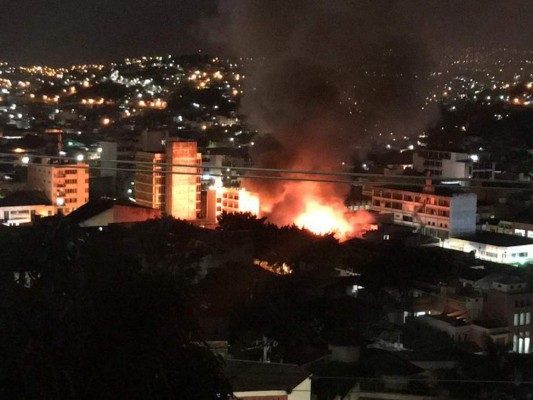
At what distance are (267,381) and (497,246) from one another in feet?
25.5

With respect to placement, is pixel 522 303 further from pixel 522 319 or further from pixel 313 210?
pixel 313 210

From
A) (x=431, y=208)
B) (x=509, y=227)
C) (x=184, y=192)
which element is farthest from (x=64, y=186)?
(x=509, y=227)

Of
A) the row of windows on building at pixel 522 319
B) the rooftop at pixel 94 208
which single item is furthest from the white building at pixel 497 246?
the rooftop at pixel 94 208

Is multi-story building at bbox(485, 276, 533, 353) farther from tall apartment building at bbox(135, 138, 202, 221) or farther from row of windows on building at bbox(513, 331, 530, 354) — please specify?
tall apartment building at bbox(135, 138, 202, 221)

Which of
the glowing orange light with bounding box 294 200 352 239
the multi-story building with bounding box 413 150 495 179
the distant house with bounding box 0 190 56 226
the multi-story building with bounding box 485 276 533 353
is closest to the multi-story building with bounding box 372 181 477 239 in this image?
the glowing orange light with bounding box 294 200 352 239

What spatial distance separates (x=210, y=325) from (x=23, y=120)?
19.1m

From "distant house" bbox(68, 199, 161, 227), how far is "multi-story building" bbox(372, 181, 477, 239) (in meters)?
3.66

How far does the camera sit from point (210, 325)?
600cm

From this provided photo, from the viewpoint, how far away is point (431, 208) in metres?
11.9

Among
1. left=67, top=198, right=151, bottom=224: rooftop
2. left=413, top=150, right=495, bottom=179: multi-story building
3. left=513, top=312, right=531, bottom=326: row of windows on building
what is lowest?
left=513, top=312, right=531, bottom=326: row of windows on building

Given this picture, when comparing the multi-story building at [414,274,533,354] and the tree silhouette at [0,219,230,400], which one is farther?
the multi-story building at [414,274,533,354]

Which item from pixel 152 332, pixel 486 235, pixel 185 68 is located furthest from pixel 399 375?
pixel 185 68

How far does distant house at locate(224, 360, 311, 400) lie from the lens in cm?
274

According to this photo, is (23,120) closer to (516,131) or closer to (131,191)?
(131,191)
